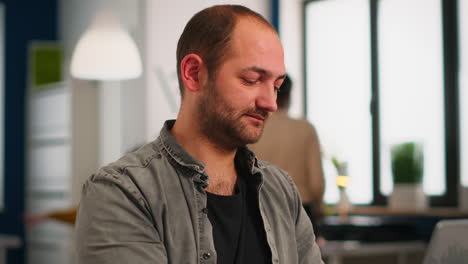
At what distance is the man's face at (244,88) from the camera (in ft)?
4.30

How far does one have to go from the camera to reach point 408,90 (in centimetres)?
548

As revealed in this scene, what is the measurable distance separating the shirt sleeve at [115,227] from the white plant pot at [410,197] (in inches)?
→ 160

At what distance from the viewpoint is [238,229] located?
135 cm

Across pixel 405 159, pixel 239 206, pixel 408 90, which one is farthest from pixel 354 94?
pixel 239 206

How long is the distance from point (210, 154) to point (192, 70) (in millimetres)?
148

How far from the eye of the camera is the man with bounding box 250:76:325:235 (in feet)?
11.7

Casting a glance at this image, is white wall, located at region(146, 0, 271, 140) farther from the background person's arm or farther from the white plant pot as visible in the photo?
the background person's arm

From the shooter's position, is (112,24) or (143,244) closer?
(143,244)

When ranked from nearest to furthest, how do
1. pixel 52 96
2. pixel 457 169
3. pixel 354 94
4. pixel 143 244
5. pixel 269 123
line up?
pixel 143 244, pixel 269 123, pixel 457 169, pixel 354 94, pixel 52 96

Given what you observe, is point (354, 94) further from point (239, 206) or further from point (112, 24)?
point (239, 206)

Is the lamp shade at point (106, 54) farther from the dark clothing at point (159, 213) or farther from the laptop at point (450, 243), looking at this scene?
the laptop at point (450, 243)

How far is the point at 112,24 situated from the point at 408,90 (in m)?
2.17

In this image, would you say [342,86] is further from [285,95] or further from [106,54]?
[285,95]

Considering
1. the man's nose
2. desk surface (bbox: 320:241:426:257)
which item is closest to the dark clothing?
the man's nose
